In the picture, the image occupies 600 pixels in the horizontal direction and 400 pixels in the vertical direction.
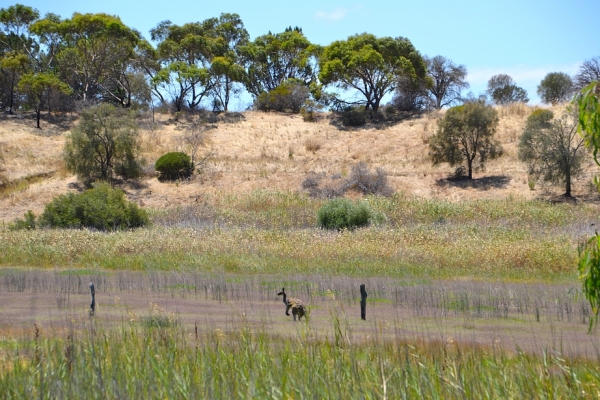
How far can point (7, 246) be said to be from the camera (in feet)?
90.9

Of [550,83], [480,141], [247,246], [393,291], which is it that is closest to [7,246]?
[247,246]

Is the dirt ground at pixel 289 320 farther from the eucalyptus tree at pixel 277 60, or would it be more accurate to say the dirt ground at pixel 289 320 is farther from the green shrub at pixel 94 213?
the eucalyptus tree at pixel 277 60

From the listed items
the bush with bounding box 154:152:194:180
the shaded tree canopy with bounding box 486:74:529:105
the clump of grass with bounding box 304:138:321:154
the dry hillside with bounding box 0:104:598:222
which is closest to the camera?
the dry hillside with bounding box 0:104:598:222

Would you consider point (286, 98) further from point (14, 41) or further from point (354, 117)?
point (14, 41)

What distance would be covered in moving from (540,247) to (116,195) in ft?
73.8

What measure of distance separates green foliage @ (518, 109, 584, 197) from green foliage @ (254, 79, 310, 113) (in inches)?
1254

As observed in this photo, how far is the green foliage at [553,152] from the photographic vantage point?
1642 inches

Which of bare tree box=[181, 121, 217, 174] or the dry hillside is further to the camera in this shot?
bare tree box=[181, 121, 217, 174]

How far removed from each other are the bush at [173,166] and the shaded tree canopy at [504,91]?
47.6 meters

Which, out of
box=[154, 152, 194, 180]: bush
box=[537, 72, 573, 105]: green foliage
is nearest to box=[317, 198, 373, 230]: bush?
box=[154, 152, 194, 180]: bush

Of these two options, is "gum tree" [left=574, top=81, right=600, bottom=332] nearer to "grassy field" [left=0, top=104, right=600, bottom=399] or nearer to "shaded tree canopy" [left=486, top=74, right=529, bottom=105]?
"grassy field" [left=0, top=104, right=600, bottom=399]

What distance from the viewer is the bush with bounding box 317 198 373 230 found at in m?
34.0

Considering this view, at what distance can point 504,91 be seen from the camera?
8306cm

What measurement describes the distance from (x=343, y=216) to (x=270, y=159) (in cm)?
2230
